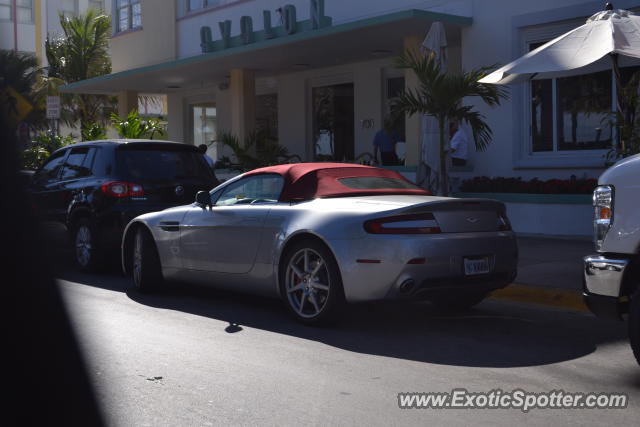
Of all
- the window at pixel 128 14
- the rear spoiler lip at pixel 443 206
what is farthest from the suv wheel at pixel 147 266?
the window at pixel 128 14

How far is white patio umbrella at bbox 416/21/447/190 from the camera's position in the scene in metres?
12.7

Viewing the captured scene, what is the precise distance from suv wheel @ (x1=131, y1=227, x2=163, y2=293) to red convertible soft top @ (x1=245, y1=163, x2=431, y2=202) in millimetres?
1636

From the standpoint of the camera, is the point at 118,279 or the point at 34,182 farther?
the point at 34,182

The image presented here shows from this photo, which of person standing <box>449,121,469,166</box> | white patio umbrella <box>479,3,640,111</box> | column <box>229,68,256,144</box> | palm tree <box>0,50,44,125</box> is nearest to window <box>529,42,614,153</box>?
person standing <box>449,121,469,166</box>

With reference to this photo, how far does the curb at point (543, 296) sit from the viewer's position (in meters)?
7.75

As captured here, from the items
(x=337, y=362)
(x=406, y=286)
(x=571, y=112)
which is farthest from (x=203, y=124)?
(x=337, y=362)

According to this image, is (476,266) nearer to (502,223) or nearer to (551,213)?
(502,223)

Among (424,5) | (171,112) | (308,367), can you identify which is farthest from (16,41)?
(308,367)

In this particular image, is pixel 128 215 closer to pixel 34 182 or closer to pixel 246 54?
pixel 34 182

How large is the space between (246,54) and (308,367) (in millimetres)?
13175

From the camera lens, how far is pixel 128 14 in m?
26.4

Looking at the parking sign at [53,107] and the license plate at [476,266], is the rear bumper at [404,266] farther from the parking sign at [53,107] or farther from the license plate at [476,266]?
the parking sign at [53,107]

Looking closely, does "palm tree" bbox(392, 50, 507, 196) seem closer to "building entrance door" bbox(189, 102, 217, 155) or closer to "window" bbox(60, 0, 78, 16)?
"building entrance door" bbox(189, 102, 217, 155)

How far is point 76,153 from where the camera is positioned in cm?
1093
